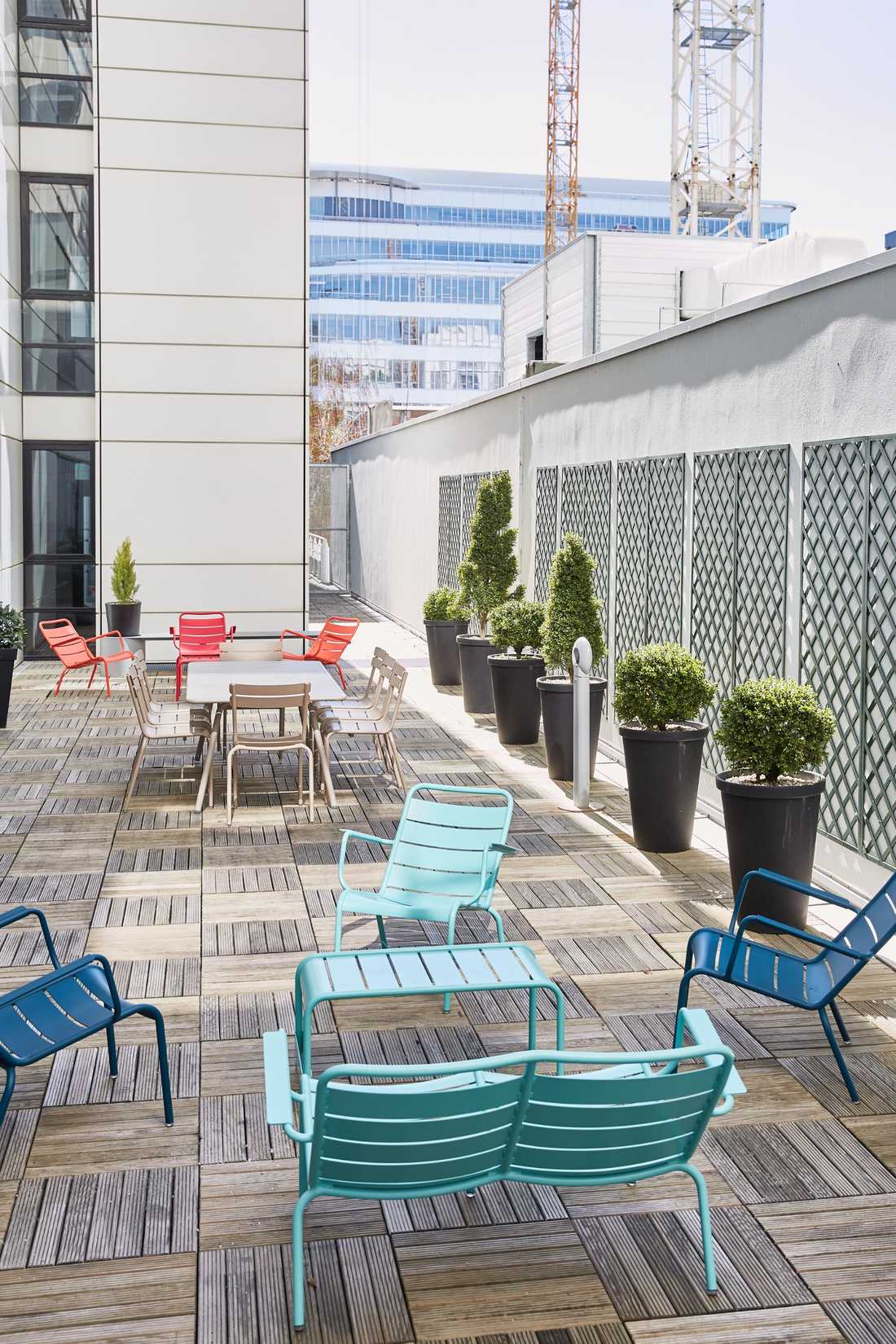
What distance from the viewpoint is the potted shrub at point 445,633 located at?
44.8ft

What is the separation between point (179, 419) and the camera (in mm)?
15625

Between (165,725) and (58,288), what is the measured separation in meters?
9.06

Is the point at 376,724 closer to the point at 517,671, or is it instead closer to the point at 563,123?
the point at 517,671

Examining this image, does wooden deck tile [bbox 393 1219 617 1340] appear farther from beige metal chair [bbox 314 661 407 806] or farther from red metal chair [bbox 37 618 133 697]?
red metal chair [bbox 37 618 133 697]

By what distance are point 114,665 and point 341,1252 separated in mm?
11483

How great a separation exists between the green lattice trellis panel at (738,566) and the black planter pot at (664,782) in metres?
0.62

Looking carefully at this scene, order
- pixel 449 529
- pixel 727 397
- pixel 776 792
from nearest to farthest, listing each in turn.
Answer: pixel 776 792, pixel 727 397, pixel 449 529

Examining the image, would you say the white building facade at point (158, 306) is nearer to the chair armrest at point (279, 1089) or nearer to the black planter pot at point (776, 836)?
the black planter pot at point (776, 836)

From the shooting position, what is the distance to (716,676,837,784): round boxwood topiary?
5.84 metres

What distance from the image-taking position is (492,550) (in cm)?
1169

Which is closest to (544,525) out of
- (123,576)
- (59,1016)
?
(123,576)

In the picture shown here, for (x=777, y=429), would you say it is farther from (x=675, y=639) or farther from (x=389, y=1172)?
(x=389, y=1172)

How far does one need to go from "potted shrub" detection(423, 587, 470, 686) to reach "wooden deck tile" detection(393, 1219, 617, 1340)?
1030 cm

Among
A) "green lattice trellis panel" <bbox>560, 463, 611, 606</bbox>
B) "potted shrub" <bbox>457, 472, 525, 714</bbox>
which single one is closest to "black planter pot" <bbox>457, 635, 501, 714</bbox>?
"potted shrub" <bbox>457, 472, 525, 714</bbox>
